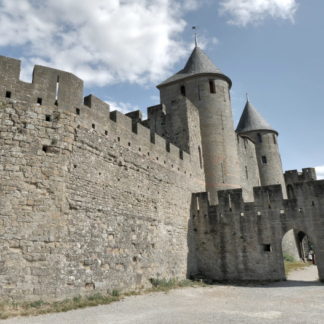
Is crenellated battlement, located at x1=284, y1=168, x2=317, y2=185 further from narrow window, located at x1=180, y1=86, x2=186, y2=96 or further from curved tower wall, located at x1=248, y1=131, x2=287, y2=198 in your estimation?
narrow window, located at x1=180, y1=86, x2=186, y2=96

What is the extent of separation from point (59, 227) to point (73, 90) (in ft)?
12.6

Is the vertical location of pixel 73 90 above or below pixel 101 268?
above

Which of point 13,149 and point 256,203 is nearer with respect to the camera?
point 13,149

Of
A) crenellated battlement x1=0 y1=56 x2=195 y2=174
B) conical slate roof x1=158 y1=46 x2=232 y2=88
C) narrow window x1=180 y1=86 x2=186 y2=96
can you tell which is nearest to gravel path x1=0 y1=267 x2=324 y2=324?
crenellated battlement x1=0 y1=56 x2=195 y2=174

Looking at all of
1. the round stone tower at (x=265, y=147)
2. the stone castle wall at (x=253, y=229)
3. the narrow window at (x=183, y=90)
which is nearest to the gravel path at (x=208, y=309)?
the stone castle wall at (x=253, y=229)

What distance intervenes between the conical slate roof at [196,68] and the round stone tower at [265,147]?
948 centimetres

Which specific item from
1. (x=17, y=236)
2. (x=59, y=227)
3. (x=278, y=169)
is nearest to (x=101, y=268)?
(x=59, y=227)

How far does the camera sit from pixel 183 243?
13.6m

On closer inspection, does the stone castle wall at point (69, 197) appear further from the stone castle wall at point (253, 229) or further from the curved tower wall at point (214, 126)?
the curved tower wall at point (214, 126)

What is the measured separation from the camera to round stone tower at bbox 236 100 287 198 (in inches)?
1041

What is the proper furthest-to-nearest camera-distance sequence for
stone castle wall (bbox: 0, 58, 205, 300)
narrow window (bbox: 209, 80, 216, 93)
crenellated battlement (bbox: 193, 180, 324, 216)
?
narrow window (bbox: 209, 80, 216, 93) < crenellated battlement (bbox: 193, 180, 324, 216) < stone castle wall (bbox: 0, 58, 205, 300)

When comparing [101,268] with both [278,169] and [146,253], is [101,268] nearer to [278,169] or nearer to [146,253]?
[146,253]

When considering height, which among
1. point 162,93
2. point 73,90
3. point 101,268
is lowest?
point 101,268

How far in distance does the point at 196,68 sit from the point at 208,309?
48.8ft
